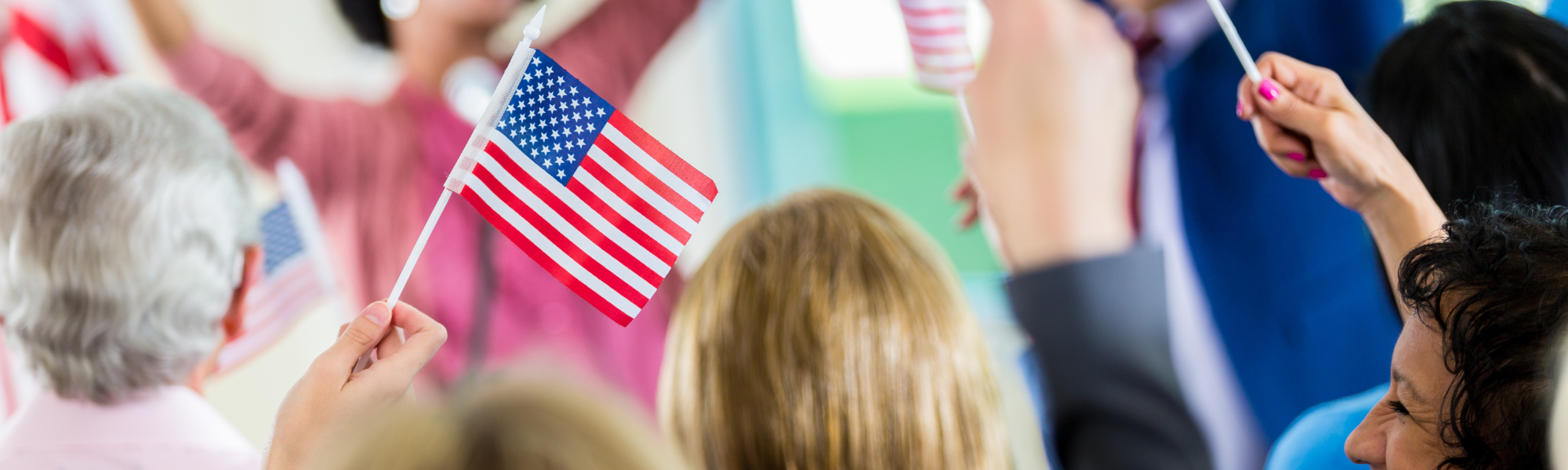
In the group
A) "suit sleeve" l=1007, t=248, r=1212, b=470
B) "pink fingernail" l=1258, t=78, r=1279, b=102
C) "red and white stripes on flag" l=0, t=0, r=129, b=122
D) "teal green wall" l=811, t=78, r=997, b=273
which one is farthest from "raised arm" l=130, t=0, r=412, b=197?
"pink fingernail" l=1258, t=78, r=1279, b=102

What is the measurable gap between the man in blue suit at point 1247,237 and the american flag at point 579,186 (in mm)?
1035

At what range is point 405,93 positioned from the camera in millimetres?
2191

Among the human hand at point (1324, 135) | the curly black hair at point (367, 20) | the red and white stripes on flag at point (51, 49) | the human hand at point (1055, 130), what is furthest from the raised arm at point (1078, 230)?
the red and white stripes on flag at point (51, 49)

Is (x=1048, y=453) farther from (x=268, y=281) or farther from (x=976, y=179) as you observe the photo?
(x=268, y=281)

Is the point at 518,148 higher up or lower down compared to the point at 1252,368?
higher up

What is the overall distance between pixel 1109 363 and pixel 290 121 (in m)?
1.83

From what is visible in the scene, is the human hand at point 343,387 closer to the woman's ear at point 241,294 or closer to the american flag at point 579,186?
the american flag at point 579,186

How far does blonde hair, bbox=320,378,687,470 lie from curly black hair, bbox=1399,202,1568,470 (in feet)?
2.10

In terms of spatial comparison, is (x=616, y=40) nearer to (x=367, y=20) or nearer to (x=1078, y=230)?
(x=367, y=20)

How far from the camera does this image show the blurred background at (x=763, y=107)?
199 cm

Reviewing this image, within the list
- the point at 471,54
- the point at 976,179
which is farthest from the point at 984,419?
the point at 471,54

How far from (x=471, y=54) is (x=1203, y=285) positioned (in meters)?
1.62

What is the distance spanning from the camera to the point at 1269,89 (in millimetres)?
1294

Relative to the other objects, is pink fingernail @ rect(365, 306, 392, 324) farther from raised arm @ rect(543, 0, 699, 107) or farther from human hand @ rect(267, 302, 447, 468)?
raised arm @ rect(543, 0, 699, 107)
